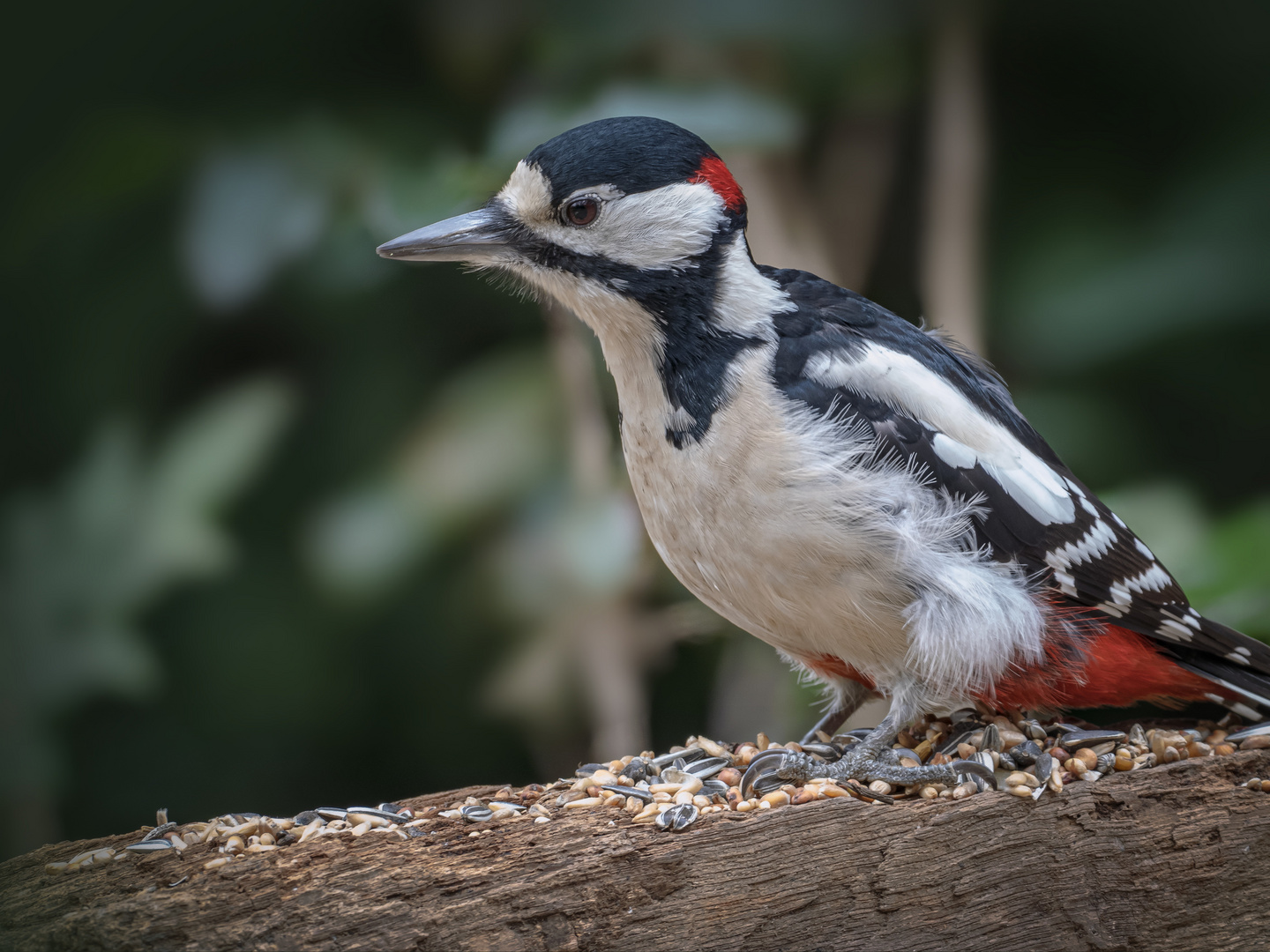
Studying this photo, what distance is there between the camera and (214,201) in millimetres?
2090

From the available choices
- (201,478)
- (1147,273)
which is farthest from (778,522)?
(1147,273)

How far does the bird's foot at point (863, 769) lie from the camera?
136cm

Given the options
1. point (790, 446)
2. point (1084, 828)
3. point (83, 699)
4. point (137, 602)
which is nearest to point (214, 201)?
point (137, 602)

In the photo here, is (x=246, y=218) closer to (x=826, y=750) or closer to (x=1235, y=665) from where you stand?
(x=826, y=750)

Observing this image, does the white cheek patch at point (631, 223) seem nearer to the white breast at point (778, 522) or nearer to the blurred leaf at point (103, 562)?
the white breast at point (778, 522)

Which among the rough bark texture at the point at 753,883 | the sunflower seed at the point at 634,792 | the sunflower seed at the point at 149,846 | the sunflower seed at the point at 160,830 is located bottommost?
the rough bark texture at the point at 753,883

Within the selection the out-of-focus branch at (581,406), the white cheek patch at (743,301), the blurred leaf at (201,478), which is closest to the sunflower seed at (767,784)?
the white cheek patch at (743,301)

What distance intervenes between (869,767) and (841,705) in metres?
0.32

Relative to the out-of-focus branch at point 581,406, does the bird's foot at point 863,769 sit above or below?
below

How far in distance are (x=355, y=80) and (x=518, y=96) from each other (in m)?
0.39

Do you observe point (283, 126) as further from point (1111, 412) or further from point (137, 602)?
point (1111, 412)

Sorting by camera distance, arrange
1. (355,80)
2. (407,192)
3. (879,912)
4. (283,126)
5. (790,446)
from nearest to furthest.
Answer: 1. (879,912)
2. (790,446)
3. (407,192)
4. (283,126)
5. (355,80)

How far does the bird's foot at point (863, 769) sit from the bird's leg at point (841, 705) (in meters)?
0.26

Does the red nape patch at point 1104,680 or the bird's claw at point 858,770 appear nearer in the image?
the bird's claw at point 858,770
